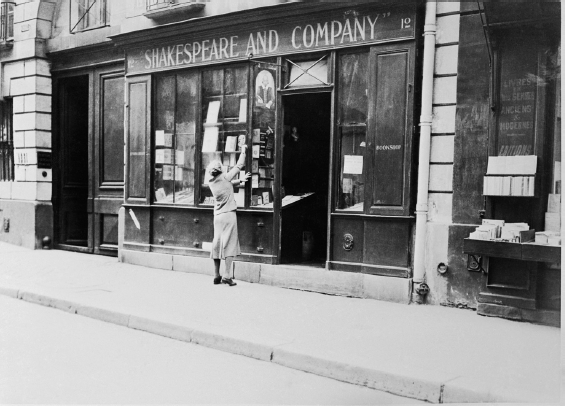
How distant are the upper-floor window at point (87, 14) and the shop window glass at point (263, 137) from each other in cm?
477

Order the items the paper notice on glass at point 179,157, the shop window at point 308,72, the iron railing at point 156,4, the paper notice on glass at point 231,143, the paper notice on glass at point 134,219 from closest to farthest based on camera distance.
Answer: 1. the shop window at point 308,72
2. the paper notice on glass at point 231,143
3. the iron railing at point 156,4
4. the paper notice on glass at point 179,157
5. the paper notice on glass at point 134,219

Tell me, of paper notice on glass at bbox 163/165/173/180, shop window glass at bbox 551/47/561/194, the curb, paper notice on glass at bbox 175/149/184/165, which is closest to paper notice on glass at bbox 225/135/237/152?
paper notice on glass at bbox 175/149/184/165

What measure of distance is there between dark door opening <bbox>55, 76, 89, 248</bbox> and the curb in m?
7.36

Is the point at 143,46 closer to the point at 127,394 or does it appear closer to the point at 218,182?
A: the point at 218,182

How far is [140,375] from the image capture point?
18.6ft

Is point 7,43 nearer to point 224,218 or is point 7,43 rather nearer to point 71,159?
point 71,159

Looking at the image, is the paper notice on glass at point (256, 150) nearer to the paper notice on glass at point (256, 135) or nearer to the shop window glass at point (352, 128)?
the paper notice on glass at point (256, 135)

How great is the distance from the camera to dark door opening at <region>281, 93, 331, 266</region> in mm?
10664

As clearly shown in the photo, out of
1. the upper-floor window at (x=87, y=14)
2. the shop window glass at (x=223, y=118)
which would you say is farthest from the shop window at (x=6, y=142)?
the shop window glass at (x=223, y=118)

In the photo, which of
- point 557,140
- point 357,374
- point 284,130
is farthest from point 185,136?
point 357,374

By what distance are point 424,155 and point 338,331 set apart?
9.77 feet

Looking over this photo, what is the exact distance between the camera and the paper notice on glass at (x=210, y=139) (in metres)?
11.3

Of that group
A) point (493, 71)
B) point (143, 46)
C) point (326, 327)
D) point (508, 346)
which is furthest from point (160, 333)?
point (143, 46)

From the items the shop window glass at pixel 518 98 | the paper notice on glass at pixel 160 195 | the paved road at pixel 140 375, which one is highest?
the shop window glass at pixel 518 98
